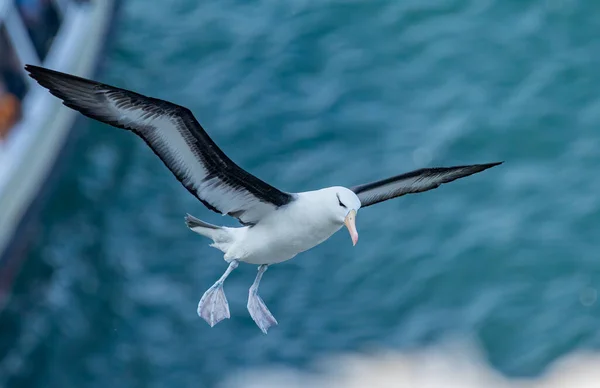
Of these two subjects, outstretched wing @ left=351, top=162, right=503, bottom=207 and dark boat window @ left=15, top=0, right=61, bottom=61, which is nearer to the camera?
outstretched wing @ left=351, top=162, right=503, bottom=207

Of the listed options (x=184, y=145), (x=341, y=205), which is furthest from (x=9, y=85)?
(x=341, y=205)

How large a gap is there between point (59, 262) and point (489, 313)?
24.3 ft

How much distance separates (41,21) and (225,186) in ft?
40.9

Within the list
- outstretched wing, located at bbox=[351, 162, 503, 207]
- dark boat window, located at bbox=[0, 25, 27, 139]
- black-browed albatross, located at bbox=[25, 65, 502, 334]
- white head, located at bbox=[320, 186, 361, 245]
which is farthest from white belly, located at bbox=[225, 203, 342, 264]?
dark boat window, located at bbox=[0, 25, 27, 139]

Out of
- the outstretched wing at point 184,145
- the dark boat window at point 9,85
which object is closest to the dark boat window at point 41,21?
the dark boat window at point 9,85

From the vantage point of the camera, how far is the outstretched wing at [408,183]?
8891 mm

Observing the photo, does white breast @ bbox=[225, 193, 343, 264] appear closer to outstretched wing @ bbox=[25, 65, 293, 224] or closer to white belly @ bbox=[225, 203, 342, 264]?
white belly @ bbox=[225, 203, 342, 264]

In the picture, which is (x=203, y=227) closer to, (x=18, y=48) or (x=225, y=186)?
(x=225, y=186)

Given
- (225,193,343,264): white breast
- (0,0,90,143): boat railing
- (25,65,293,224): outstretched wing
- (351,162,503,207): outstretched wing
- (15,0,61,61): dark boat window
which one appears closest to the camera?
(25,65,293,224): outstretched wing

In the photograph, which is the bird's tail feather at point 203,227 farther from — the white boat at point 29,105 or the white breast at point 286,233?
the white boat at point 29,105

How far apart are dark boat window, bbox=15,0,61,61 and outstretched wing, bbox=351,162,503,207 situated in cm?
1158

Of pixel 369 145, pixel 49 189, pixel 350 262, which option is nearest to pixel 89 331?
pixel 49 189

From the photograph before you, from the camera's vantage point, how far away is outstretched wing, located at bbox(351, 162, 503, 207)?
8.89m

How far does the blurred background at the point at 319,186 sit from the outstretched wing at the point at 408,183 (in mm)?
8953
